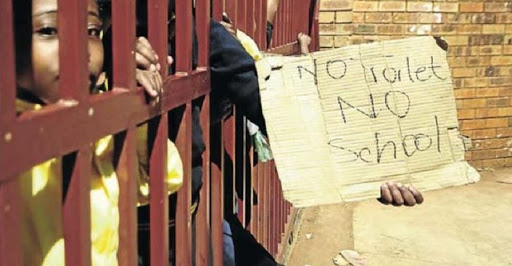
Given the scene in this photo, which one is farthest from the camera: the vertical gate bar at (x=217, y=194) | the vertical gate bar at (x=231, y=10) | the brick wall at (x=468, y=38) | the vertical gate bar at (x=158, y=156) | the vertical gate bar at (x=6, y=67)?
the brick wall at (x=468, y=38)

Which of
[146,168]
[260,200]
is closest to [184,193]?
[146,168]

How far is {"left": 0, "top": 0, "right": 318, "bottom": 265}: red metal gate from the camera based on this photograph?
0.93 meters

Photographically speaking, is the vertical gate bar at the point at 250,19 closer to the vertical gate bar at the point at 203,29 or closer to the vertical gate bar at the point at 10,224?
the vertical gate bar at the point at 203,29

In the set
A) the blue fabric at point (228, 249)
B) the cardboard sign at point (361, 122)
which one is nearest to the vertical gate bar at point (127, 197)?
the cardboard sign at point (361, 122)

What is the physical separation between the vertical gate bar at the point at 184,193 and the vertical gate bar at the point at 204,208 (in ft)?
0.54

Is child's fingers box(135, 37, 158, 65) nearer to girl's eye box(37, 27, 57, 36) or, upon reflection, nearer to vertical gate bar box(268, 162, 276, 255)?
girl's eye box(37, 27, 57, 36)

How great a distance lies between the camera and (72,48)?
109 cm

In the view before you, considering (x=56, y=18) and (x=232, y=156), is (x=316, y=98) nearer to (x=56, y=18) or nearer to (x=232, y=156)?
(x=232, y=156)

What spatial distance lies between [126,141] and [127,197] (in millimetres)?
102

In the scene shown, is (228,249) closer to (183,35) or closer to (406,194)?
(406,194)

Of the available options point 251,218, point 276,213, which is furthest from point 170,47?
point 276,213

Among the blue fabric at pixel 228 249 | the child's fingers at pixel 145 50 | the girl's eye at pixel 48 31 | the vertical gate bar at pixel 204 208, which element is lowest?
the blue fabric at pixel 228 249

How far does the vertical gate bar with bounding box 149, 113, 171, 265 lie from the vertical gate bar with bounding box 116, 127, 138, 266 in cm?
14

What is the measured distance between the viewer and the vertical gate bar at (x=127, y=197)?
1366mm
